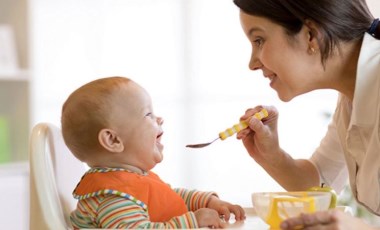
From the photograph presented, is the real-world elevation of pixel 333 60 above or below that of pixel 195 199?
above

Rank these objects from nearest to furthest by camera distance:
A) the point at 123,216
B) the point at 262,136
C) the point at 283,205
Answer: the point at 283,205 → the point at 123,216 → the point at 262,136

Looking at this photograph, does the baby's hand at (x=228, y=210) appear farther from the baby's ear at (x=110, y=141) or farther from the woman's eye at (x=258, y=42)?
the woman's eye at (x=258, y=42)

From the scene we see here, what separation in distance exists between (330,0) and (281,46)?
0.48 ft

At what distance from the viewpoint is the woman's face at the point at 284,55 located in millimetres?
1465

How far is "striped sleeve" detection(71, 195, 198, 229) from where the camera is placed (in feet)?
3.83

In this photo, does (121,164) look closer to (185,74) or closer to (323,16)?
(323,16)

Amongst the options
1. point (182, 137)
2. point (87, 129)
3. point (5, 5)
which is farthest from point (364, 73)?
point (182, 137)

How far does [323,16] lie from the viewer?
1420mm

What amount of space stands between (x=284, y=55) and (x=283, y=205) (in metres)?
0.50

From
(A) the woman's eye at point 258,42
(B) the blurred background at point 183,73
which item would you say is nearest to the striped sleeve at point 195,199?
(A) the woman's eye at point 258,42

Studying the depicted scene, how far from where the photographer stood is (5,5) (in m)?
3.14

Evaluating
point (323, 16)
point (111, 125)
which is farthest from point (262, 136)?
point (111, 125)

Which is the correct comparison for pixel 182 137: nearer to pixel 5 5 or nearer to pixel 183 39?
pixel 183 39

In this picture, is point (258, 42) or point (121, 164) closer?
point (121, 164)
